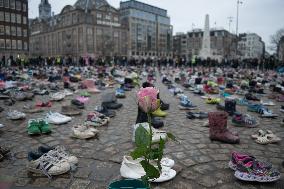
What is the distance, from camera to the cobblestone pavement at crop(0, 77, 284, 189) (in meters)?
4.41

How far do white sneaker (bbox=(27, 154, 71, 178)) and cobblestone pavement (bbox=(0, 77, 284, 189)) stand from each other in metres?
0.10

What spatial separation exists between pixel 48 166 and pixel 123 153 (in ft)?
5.34

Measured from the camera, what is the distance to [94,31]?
300 feet

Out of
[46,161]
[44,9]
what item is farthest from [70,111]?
[44,9]

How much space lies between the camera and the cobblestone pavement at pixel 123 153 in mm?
4406

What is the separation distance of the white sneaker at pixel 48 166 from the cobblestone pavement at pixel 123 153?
10 centimetres

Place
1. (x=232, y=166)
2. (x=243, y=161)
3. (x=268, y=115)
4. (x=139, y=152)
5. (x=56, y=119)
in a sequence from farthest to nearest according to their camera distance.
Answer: (x=268, y=115) → (x=56, y=119) → (x=232, y=166) → (x=243, y=161) → (x=139, y=152)

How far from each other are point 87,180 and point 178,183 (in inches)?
56.7

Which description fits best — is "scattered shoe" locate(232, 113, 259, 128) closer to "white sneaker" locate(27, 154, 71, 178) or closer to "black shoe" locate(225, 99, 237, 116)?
"black shoe" locate(225, 99, 237, 116)

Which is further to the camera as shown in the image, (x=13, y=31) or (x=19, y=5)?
(x=19, y=5)

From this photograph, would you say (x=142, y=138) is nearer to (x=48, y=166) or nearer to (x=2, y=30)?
(x=48, y=166)

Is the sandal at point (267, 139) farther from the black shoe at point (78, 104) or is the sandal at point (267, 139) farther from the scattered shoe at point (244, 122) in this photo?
the black shoe at point (78, 104)

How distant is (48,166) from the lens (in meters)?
4.62

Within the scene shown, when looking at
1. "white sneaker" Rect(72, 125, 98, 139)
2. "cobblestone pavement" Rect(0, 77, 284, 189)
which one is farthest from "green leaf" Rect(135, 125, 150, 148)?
"white sneaker" Rect(72, 125, 98, 139)
